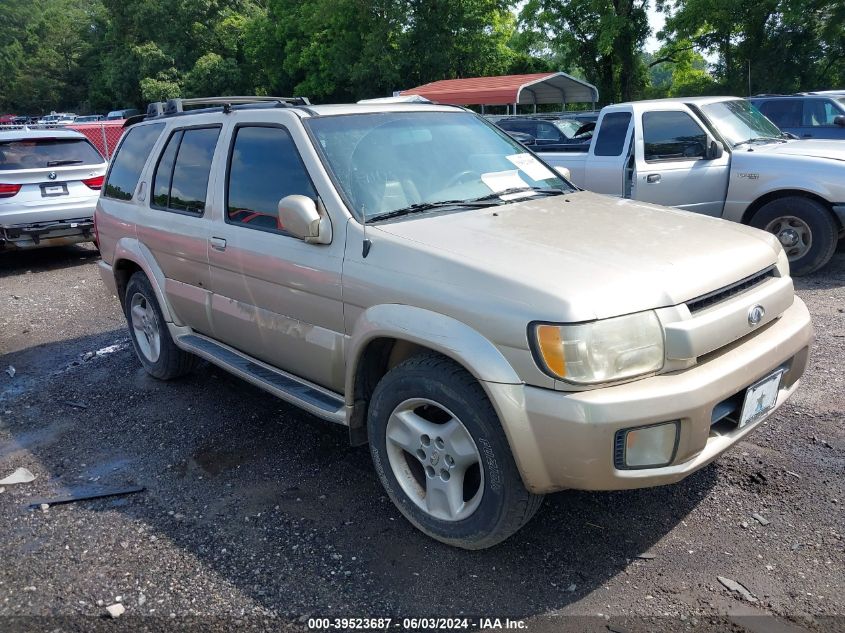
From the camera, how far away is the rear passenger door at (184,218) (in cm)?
430

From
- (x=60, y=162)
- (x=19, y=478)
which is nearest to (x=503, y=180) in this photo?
(x=19, y=478)

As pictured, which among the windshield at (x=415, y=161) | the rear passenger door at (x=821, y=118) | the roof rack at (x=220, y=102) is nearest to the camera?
the windshield at (x=415, y=161)

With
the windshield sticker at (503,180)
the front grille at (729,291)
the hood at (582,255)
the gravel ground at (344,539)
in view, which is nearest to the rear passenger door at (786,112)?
the gravel ground at (344,539)

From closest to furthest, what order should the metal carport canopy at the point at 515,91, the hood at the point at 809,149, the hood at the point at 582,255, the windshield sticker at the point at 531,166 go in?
1. the hood at the point at 582,255
2. the windshield sticker at the point at 531,166
3. the hood at the point at 809,149
4. the metal carport canopy at the point at 515,91

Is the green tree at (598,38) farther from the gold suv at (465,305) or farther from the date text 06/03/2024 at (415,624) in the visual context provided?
the date text 06/03/2024 at (415,624)

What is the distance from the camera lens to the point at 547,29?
31.1m

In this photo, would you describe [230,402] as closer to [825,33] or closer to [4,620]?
[4,620]

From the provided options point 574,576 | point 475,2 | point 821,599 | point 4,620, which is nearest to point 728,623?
point 821,599

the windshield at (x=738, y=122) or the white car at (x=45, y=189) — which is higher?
the windshield at (x=738, y=122)

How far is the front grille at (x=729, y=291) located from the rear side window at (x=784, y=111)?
387 inches

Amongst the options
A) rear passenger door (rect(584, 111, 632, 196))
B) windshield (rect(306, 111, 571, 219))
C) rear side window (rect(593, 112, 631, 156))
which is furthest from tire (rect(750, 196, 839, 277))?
windshield (rect(306, 111, 571, 219))

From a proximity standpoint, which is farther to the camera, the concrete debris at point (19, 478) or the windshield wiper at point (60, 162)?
the windshield wiper at point (60, 162)

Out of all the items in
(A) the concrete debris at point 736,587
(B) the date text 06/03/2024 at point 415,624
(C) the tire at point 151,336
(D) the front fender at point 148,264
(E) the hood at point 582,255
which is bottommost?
(B) the date text 06/03/2024 at point 415,624

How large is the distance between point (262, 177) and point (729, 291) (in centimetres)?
247
